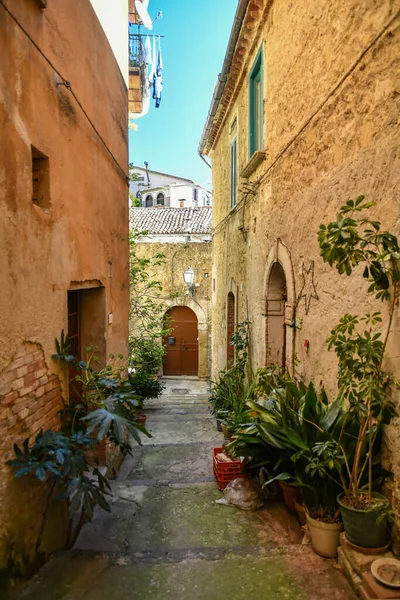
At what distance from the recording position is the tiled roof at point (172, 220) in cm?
1656

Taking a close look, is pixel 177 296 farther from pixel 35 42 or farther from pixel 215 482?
pixel 35 42

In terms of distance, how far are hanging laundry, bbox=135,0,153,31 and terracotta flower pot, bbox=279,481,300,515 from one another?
9.35 m

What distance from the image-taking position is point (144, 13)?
29.0ft

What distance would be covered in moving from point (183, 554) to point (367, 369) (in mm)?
2147

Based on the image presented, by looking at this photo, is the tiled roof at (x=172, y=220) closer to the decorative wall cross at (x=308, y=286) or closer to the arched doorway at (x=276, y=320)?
the arched doorway at (x=276, y=320)

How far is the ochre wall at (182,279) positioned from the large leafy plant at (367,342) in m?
12.9

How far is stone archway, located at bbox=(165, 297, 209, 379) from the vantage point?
52.4 feet

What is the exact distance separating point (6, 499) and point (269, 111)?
563cm

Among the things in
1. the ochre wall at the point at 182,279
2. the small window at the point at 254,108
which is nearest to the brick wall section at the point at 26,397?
the small window at the point at 254,108

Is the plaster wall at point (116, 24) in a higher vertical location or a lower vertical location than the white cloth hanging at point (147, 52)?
lower

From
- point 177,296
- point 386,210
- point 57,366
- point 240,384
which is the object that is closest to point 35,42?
point 57,366

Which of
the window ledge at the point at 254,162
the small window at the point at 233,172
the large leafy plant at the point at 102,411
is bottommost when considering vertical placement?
the large leafy plant at the point at 102,411

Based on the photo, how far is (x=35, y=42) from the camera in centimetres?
310

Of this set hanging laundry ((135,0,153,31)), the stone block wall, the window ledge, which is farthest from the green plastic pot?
hanging laundry ((135,0,153,31))
